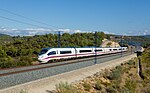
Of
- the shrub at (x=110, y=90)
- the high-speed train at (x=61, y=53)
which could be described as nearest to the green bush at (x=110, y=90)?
the shrub at (x=110, y=90)

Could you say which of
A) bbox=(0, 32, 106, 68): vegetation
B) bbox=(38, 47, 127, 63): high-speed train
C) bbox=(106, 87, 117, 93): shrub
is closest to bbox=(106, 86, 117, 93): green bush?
bbox=(106, 87, 117, 93): shrub

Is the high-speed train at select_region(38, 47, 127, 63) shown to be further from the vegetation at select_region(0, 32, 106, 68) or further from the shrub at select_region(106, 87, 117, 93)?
the shrub at select_region(106, 87, 117, 93)

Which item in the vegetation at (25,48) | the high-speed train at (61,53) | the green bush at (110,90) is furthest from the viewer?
the high-speed train at (61,53)

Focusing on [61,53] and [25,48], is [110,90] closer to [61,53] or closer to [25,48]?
[61,53]

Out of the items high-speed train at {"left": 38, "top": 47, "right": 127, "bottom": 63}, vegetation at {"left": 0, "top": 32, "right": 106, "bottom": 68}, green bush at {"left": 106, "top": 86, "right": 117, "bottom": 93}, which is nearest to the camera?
green bush at {"left": 106, "top": 86, "right": 117, "bottom": 93}

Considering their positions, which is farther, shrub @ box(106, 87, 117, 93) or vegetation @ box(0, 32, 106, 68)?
vegetation @ box(0, 32, 106, 68)

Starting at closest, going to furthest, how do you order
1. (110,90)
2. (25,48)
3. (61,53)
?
(110,90)
(61,53)
(25,48)

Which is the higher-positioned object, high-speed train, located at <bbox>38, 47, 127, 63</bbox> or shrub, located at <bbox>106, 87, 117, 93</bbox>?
high-speed train, located at <bbox>38, 47, 127, 63</bbox>

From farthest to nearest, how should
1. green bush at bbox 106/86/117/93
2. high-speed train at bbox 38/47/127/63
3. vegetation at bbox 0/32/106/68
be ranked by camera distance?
1. high-speed train at bbox 38/47/127/63
2. vegetation at bbox 0/32/106/68
3. green bush at bbox 106/86/117/93

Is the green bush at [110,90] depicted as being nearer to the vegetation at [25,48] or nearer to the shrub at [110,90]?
the shrub at [110,90]

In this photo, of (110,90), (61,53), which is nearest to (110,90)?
(110,90)

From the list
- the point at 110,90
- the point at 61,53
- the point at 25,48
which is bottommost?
the point at 25,48

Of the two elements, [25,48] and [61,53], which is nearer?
[61,53]

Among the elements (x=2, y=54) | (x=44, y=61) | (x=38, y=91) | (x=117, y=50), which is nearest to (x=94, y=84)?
(x=38, y=91)
